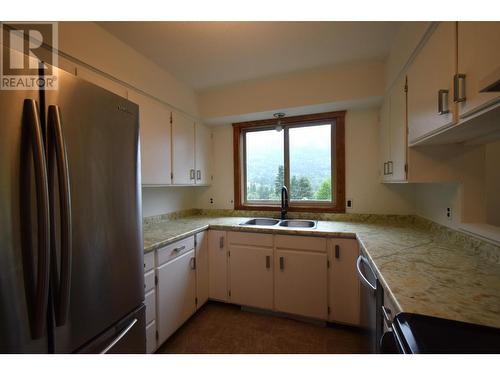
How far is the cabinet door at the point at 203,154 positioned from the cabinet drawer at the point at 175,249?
34.1 inches

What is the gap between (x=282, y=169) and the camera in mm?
2633

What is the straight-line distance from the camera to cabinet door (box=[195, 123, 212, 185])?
2.53 meters

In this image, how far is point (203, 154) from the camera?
8.66ft

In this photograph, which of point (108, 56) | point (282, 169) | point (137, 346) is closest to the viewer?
point (137, 346)

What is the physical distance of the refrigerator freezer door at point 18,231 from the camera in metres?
0.64

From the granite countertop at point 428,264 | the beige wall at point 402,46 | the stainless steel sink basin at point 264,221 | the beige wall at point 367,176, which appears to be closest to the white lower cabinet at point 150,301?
the granite countertop at point 428,264

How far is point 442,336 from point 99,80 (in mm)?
2151

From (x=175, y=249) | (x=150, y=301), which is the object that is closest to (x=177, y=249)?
(x=175, y=249)

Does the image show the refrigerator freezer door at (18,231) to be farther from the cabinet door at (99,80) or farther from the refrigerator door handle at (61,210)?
the cabinet door at (99,80)

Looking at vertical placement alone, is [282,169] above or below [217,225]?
above
